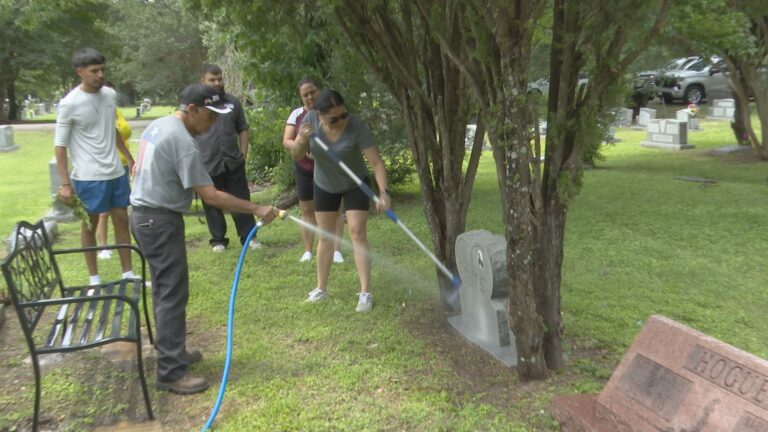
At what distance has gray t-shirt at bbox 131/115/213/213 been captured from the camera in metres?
3.35

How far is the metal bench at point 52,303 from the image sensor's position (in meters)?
2.97

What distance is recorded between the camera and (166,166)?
133 inches

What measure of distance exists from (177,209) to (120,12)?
31201 millimetres

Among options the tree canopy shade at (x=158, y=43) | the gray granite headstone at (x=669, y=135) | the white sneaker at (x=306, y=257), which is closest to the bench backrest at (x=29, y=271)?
the white sneaker at (x=306, y=257)

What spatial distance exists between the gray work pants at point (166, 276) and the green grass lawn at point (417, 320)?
24cm

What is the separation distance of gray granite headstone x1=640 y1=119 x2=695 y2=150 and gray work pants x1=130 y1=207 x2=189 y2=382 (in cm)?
1284

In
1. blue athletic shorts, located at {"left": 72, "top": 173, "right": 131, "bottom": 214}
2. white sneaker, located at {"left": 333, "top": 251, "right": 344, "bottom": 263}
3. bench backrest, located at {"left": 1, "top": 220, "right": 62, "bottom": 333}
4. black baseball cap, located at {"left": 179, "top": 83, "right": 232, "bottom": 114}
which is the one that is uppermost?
black baseball cap, located at {"left": 179, "top": 83, "right": 232, "bottom": 114}

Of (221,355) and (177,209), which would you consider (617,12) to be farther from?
(221,355)

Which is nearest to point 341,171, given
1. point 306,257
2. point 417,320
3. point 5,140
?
point 417,320

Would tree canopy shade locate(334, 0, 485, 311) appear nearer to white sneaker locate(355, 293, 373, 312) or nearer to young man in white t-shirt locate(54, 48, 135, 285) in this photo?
white sneaker locate(355, 293, 373, 312)

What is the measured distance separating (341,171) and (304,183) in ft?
3.87

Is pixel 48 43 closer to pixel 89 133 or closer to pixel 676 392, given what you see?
pixel 89 133

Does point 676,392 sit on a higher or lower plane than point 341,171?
lower

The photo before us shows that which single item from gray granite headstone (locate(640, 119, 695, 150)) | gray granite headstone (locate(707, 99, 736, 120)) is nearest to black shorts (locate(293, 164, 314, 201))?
gray granite headstone (locate(640, 119, 695, 150))
